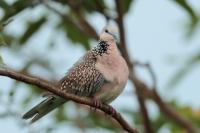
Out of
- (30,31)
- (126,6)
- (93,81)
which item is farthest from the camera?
(30,31)

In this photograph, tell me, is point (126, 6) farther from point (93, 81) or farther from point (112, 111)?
point (112, 111)

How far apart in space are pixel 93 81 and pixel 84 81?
5 centimetres

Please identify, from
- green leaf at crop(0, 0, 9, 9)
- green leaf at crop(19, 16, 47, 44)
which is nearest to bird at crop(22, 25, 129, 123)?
green leaf at crop(0, 0, 9, 9)

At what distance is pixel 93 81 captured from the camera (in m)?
3.58

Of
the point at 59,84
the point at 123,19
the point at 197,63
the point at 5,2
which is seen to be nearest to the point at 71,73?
the point at 59,84

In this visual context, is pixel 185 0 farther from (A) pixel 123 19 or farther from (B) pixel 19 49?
(B) pixel 19 49

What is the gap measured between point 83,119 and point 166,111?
2.73ft

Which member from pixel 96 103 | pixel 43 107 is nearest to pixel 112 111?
pixel 96 103

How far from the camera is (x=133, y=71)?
198 inches

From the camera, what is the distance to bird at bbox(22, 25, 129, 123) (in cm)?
357

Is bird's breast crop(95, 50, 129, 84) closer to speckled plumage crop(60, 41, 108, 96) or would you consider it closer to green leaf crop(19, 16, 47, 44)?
speckled plumage crop(60, 41, 108, 96)

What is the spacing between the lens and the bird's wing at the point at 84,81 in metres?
3.56

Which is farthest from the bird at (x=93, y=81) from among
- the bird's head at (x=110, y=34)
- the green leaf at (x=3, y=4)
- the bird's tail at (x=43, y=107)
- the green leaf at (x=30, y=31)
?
the green leaf at (x=30, y=31)

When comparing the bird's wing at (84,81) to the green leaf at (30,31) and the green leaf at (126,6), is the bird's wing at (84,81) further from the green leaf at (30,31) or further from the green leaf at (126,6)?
the green leaf at (30,31)
